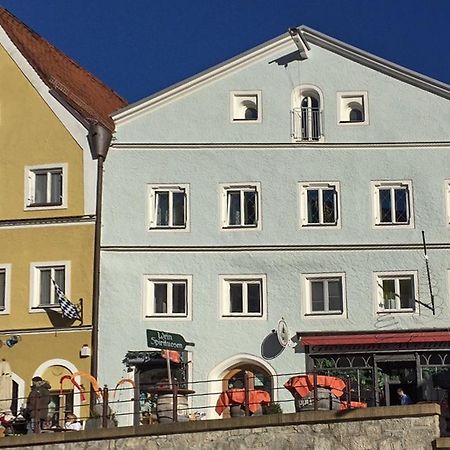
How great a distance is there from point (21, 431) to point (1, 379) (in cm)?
438

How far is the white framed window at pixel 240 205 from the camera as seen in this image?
37.6 m

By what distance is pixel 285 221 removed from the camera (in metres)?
37.4

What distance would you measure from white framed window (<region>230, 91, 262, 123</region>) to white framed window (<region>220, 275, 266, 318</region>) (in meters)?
4.77

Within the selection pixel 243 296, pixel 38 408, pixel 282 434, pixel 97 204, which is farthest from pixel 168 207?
pixel 282 434

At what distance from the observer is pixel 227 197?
3788 centimetres

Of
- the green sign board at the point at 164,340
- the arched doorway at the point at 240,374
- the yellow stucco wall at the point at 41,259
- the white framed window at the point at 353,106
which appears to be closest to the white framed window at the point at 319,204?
the white framed window at the point at 353,106

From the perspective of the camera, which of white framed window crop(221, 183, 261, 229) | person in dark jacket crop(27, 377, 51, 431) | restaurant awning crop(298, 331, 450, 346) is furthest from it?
white framed window crop(221, 183, 261, 229)

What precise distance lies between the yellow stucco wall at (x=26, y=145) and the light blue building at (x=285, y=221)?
3.56ft

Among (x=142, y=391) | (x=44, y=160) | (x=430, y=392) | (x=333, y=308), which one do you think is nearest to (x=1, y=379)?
(x=142, y=391)

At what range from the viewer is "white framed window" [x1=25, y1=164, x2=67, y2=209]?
37719mm

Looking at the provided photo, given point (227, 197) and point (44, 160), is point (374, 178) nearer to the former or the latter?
point (227, 197)

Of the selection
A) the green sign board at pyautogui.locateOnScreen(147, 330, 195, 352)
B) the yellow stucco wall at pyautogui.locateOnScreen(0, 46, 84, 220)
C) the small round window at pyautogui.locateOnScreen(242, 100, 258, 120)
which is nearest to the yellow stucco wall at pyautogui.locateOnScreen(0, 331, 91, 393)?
the green sign board at pyautogui.locateOnScreen(147, 330, 195, 352)

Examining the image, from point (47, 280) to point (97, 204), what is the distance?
2620 millimetres

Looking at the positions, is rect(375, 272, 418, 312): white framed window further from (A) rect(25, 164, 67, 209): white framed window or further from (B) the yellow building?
(A) rect(25, 164, 67, 209): white framed window
